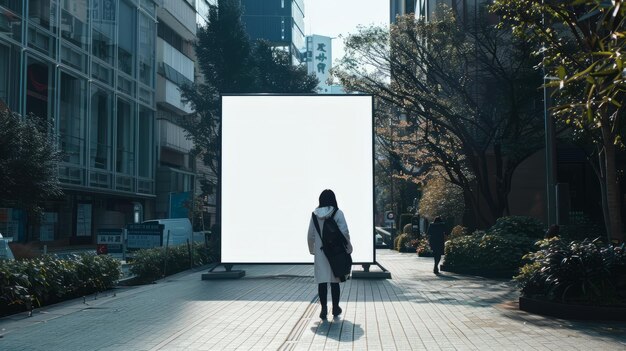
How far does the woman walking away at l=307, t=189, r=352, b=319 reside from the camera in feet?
36.9

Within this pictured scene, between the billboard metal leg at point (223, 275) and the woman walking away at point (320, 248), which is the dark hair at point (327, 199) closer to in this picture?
the woman walking away at point (320, 248)

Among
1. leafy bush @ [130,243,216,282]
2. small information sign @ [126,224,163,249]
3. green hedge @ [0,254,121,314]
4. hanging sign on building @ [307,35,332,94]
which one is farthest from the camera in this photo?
hanging sign on building @ [307,35,332,94]

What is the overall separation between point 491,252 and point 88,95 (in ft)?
77.6

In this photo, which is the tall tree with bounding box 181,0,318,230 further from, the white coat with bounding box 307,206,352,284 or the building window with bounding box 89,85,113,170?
the white coat with bounding box 307,206,352,284

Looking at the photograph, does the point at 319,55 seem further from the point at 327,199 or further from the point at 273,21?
the point at 327,199

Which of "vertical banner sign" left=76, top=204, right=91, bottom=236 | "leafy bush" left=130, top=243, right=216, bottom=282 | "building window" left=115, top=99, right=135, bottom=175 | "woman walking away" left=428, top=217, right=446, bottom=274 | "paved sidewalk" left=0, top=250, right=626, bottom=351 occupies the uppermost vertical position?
"building window" left=115, top=99, right=135, bottom=175

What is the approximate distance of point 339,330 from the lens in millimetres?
10352

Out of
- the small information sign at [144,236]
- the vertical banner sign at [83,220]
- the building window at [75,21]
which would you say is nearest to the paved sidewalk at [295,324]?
the small information sign at [144,236]

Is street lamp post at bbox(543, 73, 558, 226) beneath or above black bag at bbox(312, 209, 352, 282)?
above

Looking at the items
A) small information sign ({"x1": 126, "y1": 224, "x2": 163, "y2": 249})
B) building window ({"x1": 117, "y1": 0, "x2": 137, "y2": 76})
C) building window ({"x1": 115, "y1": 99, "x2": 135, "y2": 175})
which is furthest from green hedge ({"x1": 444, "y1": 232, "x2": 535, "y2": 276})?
building window ({"x1": 117, "y1": 0, "x2": 137, "y2": 76})

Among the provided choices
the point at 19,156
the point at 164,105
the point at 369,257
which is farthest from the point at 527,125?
the point at 164,105

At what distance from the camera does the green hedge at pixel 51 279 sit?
12504 mm

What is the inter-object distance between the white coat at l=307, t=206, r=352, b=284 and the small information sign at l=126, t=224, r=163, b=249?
12.1m

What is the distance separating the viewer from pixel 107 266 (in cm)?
1750
